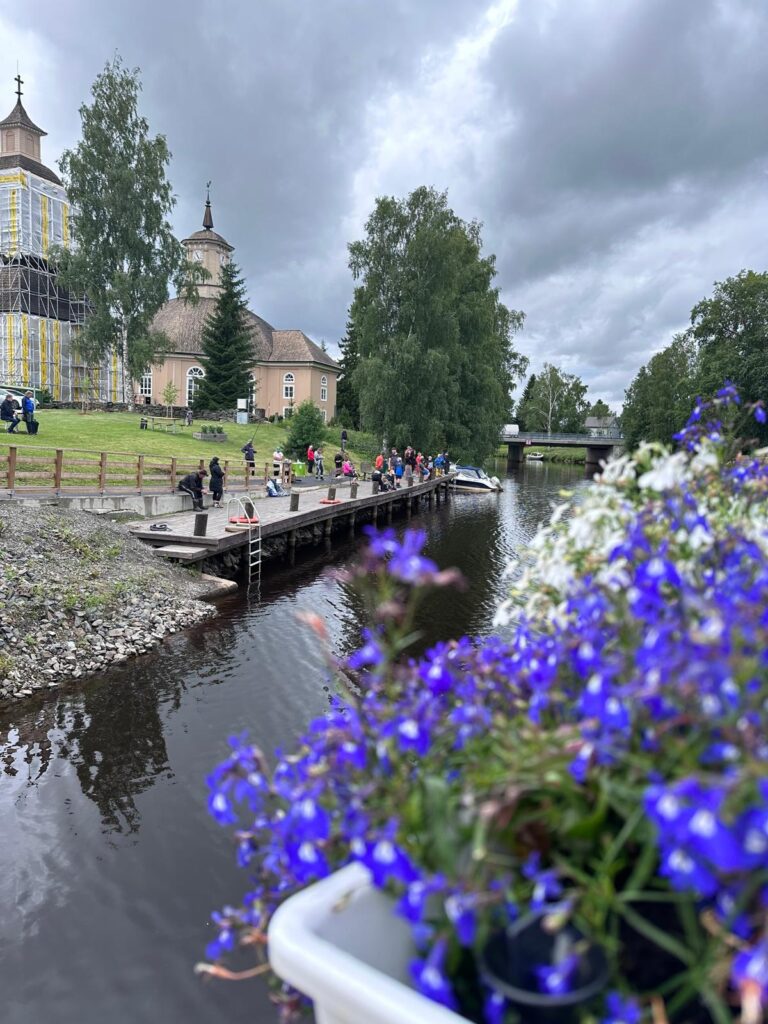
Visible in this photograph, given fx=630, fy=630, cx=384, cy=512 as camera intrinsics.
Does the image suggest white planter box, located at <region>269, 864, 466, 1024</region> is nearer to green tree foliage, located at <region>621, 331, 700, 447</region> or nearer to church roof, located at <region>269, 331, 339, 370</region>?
green tree foliage, located at <region>621, 331, 700, 447</region>

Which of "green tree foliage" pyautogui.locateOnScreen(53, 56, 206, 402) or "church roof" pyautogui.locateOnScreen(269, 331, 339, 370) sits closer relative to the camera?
"green tree foliage" pyautogui.locateOnScreen(53, 56, 206, 402)

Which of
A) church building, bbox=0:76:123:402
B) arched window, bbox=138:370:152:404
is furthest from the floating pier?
arched window, bbox=138:370:152:404

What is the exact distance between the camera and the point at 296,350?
191 feet

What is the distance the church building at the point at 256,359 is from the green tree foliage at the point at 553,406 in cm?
5467

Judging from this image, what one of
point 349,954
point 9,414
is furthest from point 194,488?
point 349,954

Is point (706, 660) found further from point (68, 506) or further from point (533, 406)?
point (533, 406)

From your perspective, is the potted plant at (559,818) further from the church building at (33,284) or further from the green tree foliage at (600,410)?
the green tree foliage at (600,410)

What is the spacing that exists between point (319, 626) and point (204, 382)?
46.3m

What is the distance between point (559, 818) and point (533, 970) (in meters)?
0.35

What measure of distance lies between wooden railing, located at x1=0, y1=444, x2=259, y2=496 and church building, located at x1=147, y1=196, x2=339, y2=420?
31304 mm

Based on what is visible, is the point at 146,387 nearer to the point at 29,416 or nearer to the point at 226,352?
the point at 226,352

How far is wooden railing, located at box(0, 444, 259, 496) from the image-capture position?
1527 cm

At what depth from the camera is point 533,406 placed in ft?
348

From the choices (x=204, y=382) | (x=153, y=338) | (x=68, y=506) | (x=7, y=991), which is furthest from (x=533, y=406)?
(x=7, y=991)
